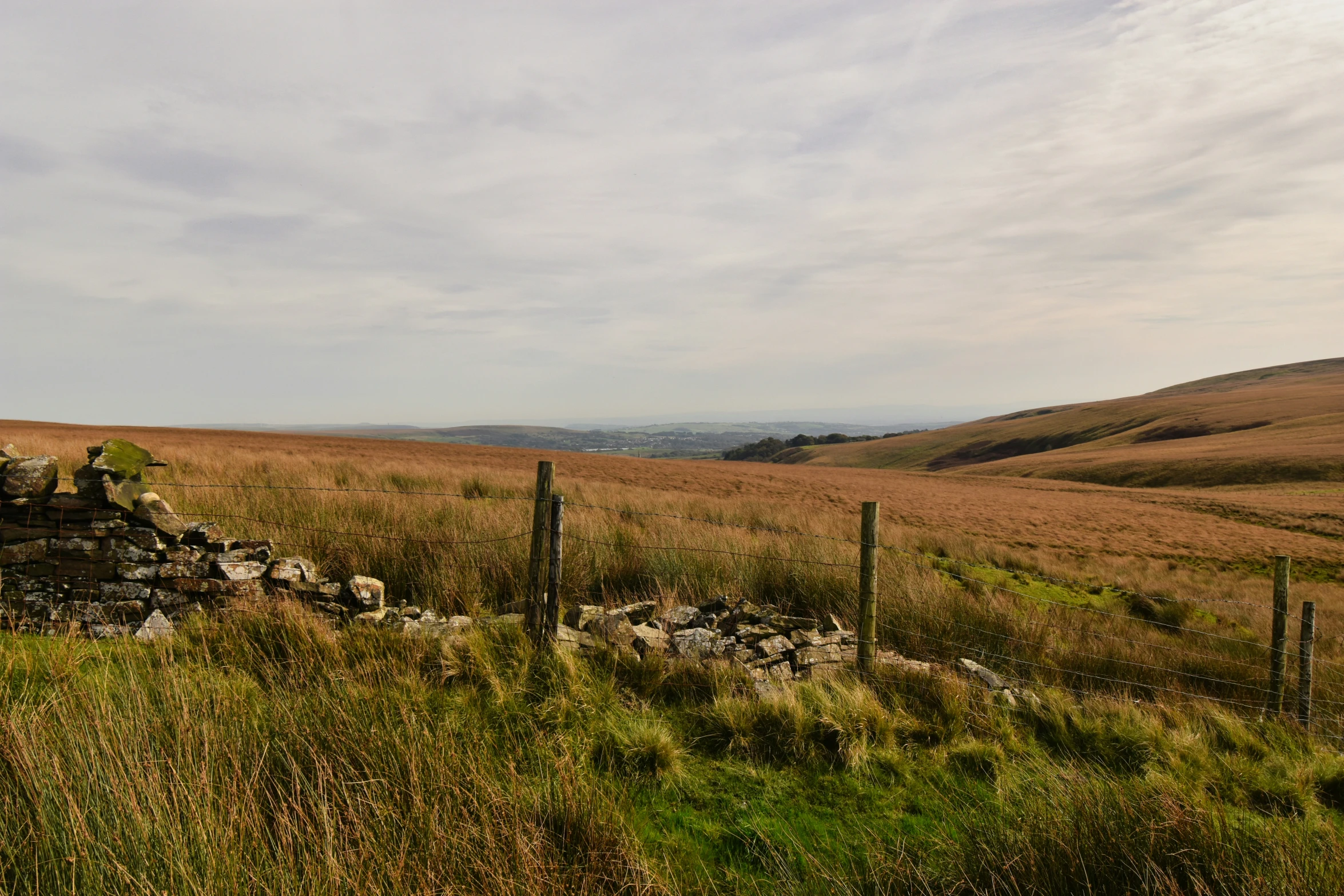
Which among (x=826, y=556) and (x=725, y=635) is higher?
(x=826, y=556)

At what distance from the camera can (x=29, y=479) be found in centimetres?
623

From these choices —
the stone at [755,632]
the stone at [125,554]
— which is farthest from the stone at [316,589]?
the stone at [755,632]

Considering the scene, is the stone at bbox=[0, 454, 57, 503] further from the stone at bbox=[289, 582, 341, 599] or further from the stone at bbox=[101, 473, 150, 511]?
the stone at bbox=[289, 582, 341, 599]

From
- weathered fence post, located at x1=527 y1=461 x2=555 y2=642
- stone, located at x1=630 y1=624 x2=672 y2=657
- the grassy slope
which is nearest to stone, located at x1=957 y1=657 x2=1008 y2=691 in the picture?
the grassy slope

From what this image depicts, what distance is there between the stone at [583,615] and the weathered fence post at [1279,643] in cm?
729

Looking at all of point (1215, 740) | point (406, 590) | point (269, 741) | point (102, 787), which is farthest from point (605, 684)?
point (1215, 740)

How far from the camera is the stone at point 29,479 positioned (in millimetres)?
6172

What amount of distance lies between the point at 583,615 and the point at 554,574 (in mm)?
904

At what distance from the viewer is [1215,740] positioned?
5.61 m

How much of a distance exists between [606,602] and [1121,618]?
7891mm

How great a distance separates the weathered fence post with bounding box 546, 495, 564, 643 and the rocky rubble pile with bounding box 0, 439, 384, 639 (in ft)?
6.75

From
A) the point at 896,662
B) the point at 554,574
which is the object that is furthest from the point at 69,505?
the point at 896,662

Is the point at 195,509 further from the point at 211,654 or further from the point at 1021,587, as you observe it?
the point at 1021,587

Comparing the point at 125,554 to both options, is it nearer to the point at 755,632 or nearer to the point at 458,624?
the point at 458,624
